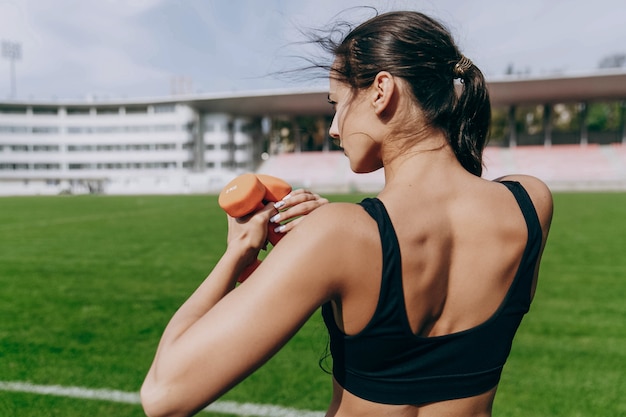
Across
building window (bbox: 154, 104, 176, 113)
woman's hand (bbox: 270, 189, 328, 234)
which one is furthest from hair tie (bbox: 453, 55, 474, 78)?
building window (bbox: 154, 104, 176, 113)

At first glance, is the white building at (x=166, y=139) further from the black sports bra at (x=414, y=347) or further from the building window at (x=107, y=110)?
the black sports bra at (x=414, y=347)

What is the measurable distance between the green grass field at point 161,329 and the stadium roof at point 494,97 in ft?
111

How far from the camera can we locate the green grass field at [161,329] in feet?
12.8

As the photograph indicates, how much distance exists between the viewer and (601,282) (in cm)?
793

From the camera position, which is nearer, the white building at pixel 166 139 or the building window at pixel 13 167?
the white building at pixel 166 139

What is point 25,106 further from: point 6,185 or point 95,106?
point 6,185

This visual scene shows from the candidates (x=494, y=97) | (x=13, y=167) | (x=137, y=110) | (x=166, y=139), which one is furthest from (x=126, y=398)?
(x=13, y=167)

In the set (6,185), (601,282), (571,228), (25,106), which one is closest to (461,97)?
(601,282)

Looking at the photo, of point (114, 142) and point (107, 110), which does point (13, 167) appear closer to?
point (114, 142)

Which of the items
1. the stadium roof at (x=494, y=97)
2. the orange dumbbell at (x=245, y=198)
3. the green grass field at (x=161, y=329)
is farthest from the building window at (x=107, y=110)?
the orange dumbbell at (x=245, y=198)

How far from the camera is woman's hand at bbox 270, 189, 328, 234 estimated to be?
3.91 ft

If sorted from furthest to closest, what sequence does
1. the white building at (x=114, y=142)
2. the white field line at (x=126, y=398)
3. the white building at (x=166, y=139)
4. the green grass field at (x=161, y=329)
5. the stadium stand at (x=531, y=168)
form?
the white building at (x=114, y=142) → the white building at (x=166, y=139) → the stadium stand at (x=531, y=168) → the green grass field at (x=161, y=329) → the white field line at (x=126, y=398)

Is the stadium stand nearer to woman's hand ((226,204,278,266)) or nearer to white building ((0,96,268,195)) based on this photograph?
white building ((0,96,268,195))

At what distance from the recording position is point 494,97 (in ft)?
172
